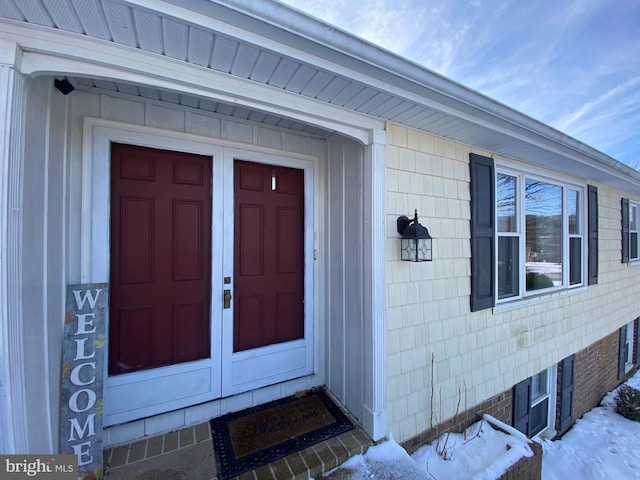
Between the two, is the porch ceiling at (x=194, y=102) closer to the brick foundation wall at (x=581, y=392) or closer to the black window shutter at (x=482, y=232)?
the black window shutter at (x=482, y=232)

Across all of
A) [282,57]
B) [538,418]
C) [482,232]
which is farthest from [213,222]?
[538,418]

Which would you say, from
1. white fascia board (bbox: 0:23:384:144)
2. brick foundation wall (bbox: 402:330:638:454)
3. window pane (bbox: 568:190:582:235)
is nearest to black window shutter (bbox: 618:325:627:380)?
brick foundation wall (bbox: 402:330:638:454)

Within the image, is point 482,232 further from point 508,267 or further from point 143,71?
point 143,71

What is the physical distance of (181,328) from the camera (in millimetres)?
2061

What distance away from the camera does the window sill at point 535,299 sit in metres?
2.83

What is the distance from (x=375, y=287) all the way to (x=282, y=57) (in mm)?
1613

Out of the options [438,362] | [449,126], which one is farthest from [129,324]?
[449,126]

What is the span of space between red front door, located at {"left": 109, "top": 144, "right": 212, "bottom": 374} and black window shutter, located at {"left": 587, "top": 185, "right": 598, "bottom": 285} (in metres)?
5.42

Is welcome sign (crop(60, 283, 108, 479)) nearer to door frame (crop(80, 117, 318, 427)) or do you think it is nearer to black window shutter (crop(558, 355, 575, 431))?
door frame (crop(80, 117, 318, 427))

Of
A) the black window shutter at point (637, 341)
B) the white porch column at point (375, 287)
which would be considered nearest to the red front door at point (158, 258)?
the white porch column at point (375, 287)

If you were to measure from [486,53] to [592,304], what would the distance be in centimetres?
451

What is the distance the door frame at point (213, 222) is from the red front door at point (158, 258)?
6 cm

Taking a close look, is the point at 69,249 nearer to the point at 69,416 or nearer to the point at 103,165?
the point at 103,165

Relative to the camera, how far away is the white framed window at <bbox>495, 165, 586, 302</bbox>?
9.64 feet
